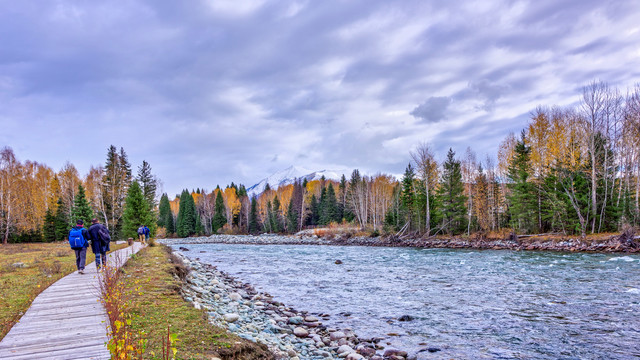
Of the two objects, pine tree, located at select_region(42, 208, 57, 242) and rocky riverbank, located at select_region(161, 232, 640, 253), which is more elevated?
pine tree, located at select_region(42, 208, 57, 242)

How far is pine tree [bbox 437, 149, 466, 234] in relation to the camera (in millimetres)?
38469

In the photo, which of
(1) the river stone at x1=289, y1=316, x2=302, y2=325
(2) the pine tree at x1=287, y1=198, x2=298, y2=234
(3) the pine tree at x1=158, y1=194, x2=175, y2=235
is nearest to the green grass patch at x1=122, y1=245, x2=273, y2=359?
(1) the river stone at x1=289, y1=316, x2=302, y2=325

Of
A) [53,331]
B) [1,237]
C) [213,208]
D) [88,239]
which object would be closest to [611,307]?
[53,331]

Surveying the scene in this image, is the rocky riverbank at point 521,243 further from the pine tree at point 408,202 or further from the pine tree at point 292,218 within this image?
the pine tree at point 292,218

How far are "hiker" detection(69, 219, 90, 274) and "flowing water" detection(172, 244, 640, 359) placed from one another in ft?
21.1

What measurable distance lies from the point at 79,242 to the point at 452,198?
1434 inches

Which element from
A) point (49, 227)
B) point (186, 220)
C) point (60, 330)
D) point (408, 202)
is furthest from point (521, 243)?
point (186, 220)

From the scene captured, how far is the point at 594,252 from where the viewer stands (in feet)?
71.6

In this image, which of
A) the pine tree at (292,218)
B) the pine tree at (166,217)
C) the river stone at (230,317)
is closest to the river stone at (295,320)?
the river stone at (230,317)

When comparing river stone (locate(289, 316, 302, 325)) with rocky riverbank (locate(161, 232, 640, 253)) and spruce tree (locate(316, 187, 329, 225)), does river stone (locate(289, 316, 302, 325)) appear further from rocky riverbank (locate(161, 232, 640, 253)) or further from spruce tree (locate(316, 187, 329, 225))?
spruce tree (locate(316, 187, 329, 225))

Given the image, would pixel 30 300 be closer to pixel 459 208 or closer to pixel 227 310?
pixel 227 310

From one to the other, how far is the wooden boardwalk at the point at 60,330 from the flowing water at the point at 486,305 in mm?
5312

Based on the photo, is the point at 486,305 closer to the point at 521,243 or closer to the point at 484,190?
the point at 521,243

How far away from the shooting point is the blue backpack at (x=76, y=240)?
420 inches
